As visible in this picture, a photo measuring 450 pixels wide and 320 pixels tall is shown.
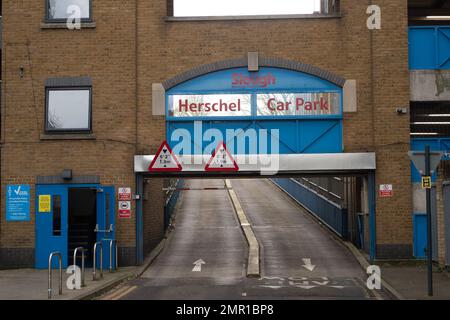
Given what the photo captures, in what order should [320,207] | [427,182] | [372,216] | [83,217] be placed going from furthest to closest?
[320,207] → [83,217] → [372,216] → [427,182]

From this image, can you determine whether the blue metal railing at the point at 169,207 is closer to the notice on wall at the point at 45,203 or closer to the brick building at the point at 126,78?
the brick building at the point at 126,78

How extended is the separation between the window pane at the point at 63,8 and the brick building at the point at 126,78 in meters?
0.07

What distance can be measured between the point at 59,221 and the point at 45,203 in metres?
0.67

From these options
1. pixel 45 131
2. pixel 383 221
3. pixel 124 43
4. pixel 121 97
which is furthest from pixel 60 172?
pixel 383 221

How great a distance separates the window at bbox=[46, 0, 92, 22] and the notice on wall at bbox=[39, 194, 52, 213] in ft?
17.4

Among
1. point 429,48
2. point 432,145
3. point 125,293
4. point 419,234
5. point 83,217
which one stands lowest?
point 125,293

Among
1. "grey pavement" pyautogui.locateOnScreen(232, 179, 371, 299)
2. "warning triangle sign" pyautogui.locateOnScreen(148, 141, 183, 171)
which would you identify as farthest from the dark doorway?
"grey pavement" pyautogui.locateOnScreen(232, 179, 371, 299)

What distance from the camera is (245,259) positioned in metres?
22.1

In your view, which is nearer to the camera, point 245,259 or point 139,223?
point 139,223

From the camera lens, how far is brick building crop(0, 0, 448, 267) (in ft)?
68.0

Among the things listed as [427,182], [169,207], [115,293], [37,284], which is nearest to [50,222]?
[37,284]

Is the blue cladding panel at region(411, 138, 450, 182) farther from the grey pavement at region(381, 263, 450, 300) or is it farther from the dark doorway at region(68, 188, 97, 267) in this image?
the dark doorway at region(68, 188, 97, 267)

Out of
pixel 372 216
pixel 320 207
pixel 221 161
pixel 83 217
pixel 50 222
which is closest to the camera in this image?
pixel 221 161

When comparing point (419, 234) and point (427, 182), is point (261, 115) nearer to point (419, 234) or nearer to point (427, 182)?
point (419, 234)
